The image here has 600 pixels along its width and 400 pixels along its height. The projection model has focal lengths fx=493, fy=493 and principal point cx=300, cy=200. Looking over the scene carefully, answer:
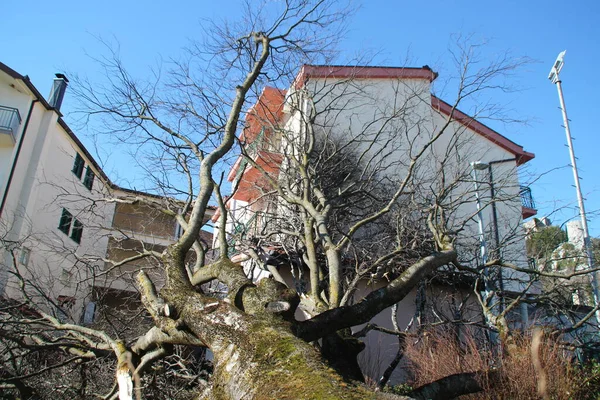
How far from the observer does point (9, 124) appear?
20344 millimetres

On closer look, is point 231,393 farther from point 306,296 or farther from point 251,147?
point 251,147

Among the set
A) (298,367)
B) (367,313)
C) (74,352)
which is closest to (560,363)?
(367,313)

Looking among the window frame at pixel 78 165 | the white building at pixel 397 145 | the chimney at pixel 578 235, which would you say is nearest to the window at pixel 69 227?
the window frame at pixel 78 165

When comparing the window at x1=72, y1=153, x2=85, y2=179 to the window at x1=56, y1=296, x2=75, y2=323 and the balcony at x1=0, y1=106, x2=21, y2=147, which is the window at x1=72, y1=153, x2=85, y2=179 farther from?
the window at x1=56, y1=296, x2=75, y2=323

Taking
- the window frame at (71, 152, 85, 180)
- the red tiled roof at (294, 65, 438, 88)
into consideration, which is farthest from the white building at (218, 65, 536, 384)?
the window frame at (71, 152, 85, 180)

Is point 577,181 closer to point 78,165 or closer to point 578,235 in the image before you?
point 578,235

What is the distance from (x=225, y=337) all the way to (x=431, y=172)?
12670mm

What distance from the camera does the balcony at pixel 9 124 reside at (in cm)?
2014

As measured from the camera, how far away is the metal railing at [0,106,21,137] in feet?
66.7

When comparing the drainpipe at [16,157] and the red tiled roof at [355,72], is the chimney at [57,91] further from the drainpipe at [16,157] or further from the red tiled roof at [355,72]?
the red tiled roof at [355,72]

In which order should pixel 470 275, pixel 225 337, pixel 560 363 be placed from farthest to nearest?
pixel 470 275 < pixel 560 363 < pixel 225 337

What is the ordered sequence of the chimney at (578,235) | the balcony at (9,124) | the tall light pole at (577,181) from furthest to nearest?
1. the balcony at (9,124)
2. the chimney at (578,235)
3. the tall light pole at (577,181)

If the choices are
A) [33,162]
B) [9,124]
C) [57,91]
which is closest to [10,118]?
[9,124]

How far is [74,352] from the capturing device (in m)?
7.62
